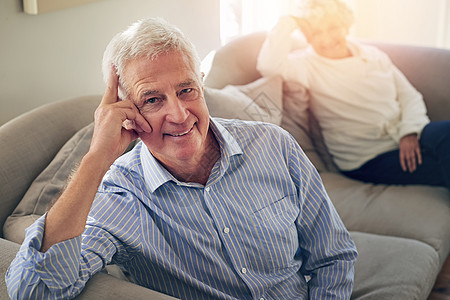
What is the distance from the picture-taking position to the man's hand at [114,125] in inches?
48.1

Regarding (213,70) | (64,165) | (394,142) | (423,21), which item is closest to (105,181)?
(64,165)

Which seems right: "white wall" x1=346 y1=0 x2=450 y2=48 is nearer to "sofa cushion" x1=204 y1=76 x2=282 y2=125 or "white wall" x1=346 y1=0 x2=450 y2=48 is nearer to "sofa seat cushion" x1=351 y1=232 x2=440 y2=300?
"sofa cushion" x1=204 y1=76 x2=282 y2=125

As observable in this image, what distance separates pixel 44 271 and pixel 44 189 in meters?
0.54

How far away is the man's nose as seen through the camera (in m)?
1.27

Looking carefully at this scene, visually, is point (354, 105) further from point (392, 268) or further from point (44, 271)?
point (44, 271)

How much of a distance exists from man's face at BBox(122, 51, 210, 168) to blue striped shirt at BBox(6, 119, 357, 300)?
0.21ft

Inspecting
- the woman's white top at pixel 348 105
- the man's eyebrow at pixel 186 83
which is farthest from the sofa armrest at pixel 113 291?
the woman's white top at pixel 348 105

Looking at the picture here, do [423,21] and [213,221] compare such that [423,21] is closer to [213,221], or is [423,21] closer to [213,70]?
[213,70]

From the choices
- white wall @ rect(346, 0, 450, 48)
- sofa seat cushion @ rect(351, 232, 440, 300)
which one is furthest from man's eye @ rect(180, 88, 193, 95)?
white wall @ rect(346, 0, 450, 48)

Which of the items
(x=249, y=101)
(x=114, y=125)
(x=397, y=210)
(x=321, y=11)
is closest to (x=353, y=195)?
(x=397, y=210)

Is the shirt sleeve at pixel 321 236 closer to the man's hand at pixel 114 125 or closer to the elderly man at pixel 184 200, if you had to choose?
the elderly man at pixel 184 200

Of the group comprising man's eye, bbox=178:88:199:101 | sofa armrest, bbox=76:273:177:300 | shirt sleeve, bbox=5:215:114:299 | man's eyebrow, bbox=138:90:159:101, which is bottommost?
sofa armrest, bbox=76:273:177:300

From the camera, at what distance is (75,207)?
3.68 feet

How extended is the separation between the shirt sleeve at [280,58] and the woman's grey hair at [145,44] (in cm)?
116
